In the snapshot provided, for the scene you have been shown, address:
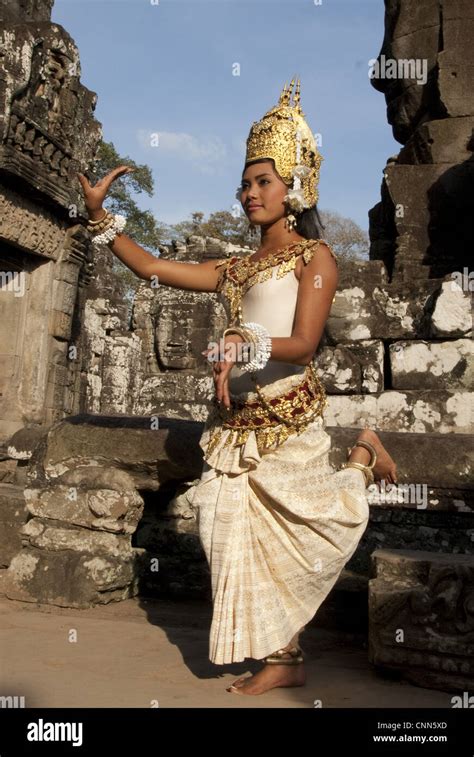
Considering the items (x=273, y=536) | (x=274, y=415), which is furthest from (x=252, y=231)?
(x=273, y=536)

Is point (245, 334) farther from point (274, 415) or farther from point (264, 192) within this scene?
point (264, 192)

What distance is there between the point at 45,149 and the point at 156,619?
6.40m

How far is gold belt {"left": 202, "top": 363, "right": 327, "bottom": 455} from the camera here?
2.76m

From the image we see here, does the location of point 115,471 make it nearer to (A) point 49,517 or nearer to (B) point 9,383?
(A) point 49,517

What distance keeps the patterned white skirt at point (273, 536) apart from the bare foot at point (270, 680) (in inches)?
4.6

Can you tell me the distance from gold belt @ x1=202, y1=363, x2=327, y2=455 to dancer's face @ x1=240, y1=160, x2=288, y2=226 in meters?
0.59

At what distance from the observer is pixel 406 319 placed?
4.64 meters

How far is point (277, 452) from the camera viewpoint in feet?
9.02

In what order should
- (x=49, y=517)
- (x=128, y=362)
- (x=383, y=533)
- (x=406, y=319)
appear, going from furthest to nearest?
(x=128, y=362), (x=406, y=319), (x=49, y=517), (x=383, y=533)

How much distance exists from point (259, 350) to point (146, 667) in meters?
1.30

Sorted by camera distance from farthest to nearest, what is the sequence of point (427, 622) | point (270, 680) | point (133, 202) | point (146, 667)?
point (133, 202), point (146, 667), point (427, 622), point (270, 680)

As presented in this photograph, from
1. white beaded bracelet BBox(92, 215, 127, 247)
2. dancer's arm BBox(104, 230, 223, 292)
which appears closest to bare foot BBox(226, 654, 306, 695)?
dancer's arm BBox(104, 230, 223, 292)

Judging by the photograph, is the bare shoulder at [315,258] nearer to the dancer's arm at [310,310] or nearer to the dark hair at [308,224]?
the dancer's arm at [310,310]
